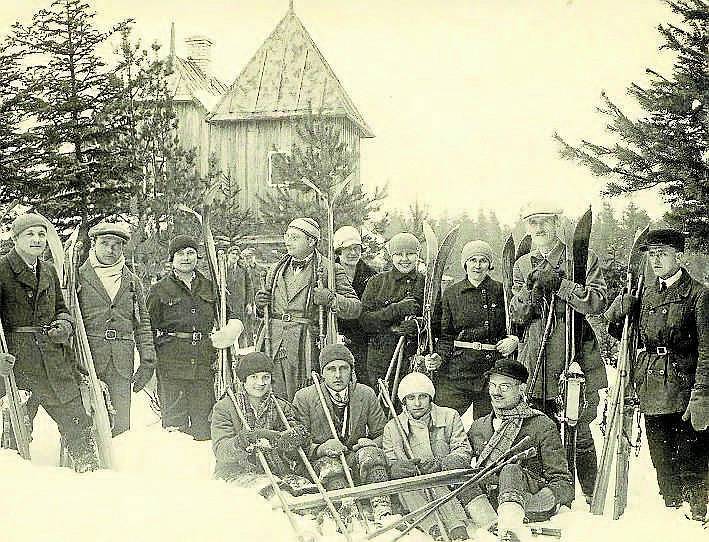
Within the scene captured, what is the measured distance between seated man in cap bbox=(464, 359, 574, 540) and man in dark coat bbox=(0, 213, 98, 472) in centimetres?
197

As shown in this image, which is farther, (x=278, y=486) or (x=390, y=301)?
(x=390, y=301)

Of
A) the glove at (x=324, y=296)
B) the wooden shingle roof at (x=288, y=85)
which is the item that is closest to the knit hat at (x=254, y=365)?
the glove at (x=324, y=296)

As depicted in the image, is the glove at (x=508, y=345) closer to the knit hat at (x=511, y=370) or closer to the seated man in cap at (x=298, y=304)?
the knit hat at (x=511, y=370)

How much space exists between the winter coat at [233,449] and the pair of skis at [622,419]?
1398 millimetres

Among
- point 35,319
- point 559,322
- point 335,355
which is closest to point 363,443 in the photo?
point 335,355

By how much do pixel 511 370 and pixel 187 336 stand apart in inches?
62.9

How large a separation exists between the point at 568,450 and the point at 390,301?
1097 mm

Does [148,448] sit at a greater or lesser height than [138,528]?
greater

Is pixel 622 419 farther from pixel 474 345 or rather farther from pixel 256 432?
pixel 256 432

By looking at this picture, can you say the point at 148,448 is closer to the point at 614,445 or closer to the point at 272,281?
the point at 272,281

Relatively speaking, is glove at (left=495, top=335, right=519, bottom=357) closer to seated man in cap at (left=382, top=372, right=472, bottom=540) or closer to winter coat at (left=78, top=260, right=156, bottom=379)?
seated man in cap at (left=382, top=372, right=472, bottom=540)

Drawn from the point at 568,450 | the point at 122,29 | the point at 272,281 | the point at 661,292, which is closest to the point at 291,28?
the point at 122,29

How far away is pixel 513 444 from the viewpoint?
3.41m

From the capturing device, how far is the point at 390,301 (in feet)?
12.5
